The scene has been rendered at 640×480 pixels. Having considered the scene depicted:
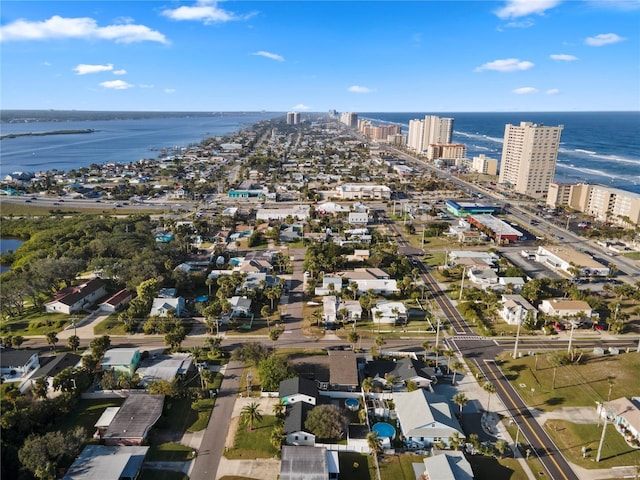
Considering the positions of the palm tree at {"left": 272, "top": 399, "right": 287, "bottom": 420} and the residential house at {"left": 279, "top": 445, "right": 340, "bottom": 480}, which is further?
the palm tree at {"left": 272, "top": 399, "right": 287, "bottom": 420}

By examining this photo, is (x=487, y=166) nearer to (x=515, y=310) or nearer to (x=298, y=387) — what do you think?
(x=515, y=310)

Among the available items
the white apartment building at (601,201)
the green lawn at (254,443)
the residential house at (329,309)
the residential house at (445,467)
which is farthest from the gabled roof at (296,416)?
the white apartment building at (601,201)

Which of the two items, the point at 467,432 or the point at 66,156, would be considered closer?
the point at 467,432

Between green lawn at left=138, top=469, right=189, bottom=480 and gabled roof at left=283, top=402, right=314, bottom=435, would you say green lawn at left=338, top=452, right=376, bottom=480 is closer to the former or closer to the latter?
gabled roof at left=283, top=402, right=314, bottom=435

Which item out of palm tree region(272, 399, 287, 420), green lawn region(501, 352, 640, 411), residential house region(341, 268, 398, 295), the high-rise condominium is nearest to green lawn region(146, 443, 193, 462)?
palm tree region(272, 399, 287, 420)

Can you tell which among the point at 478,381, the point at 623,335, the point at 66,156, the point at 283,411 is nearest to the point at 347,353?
the point at 283,411

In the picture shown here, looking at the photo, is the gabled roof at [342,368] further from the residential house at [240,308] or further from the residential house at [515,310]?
the residential house at [515,310]

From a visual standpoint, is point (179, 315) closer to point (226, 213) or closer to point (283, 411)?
point (283, 411)
